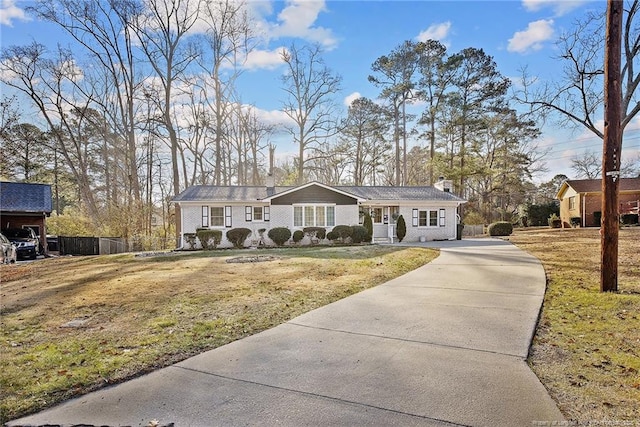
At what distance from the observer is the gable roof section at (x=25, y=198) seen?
19.3 m

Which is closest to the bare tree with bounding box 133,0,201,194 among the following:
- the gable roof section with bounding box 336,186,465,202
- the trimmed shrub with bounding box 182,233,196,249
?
the trimmed shrub with bounding box 182,233,196,249

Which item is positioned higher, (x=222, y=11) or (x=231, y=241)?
(x=222, y=11)

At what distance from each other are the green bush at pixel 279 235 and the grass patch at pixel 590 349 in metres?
14.1

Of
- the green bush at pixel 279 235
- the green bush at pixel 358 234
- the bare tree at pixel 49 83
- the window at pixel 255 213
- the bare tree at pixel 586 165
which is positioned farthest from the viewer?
the bare tree at pixel 586 165

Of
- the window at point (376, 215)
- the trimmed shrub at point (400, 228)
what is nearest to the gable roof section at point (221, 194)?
the window at point (376, 215)

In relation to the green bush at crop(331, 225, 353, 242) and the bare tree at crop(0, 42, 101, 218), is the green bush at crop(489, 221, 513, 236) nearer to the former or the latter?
the green bush at crop(331, 225, 353, 242)

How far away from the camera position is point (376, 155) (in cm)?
3653

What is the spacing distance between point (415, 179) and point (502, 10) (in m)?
32.4

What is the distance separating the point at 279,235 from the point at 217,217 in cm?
386

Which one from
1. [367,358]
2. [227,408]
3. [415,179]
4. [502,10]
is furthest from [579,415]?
[415,179]

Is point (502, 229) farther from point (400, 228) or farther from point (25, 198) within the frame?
point (25, 198)

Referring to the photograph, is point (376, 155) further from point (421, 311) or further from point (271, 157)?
point (421, 311)

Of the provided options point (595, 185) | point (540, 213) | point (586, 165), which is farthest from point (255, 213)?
point (586, 165)

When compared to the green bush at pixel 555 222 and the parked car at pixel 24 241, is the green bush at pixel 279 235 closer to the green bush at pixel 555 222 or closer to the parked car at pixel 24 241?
the parked car at pixel 24 241
